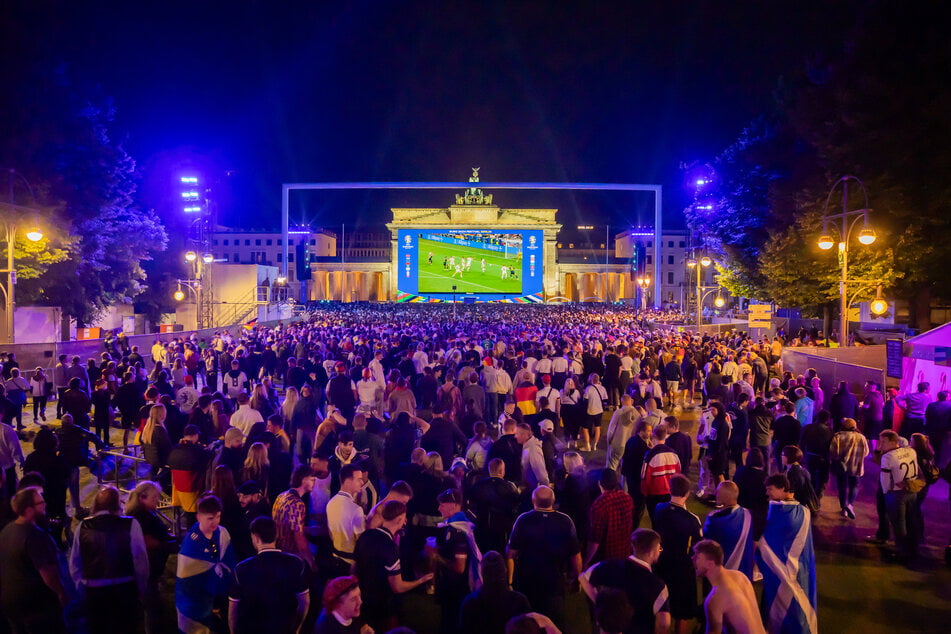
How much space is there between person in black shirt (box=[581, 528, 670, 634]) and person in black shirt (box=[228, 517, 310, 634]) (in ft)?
5.51

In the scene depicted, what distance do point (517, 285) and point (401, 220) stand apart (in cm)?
1740

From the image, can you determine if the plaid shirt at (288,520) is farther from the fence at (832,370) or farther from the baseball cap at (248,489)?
the fence at (832,370)

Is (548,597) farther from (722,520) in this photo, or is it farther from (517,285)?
(517,285)

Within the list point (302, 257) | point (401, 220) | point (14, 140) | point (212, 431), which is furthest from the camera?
point (401, 220)

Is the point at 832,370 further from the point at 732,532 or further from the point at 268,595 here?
the point at 268,595

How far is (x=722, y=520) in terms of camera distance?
4699 millimetres

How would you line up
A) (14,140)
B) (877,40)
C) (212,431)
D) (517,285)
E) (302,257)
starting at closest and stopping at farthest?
(212,431)
(877,40)
(14,140)
(302,257)
(517,285)

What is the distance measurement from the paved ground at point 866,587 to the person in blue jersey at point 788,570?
3.99 feet

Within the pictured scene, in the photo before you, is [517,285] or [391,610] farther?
[517,285]

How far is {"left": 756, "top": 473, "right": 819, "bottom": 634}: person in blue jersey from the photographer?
4.30 metres

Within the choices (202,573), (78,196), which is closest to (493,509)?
(202,573)

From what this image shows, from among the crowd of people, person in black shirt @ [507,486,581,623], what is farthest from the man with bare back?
person in black shirt @ [507,486,581,623]

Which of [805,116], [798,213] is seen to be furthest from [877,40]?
[798,213]

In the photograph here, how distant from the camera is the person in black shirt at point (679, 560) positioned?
184 inches
